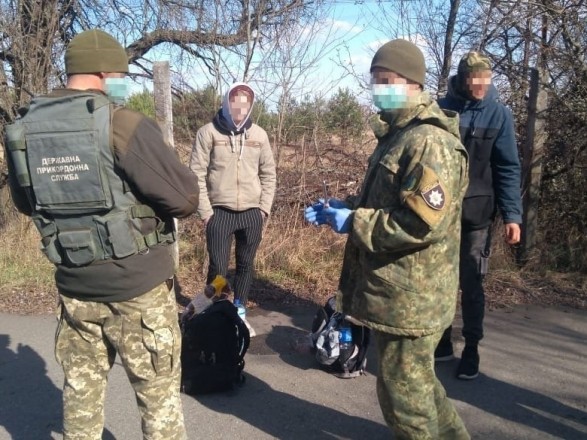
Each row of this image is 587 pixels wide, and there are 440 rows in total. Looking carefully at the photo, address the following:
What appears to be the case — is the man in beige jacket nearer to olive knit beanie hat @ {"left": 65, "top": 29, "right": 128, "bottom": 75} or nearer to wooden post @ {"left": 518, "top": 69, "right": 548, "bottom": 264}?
olive knit beanie hat @ {"left": 65, "top": 29, "right": 128, "bottom": 75}

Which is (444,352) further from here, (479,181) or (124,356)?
(124,356)

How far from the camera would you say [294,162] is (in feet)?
22.6

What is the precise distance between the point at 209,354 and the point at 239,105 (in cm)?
182

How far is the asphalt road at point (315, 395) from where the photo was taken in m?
3.10

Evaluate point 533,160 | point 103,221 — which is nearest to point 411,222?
point 103,221

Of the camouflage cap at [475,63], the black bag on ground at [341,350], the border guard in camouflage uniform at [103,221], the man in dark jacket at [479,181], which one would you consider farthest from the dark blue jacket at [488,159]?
the border guard in camouflage uniform at [103,221]

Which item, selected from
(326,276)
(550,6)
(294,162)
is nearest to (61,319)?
(326,276)

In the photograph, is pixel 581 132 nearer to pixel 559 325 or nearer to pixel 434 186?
pixel 559 325

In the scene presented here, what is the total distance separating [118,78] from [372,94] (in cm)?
106

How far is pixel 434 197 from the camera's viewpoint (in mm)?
2072

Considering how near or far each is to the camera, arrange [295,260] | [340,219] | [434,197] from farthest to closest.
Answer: [295,260] → [340,219] → [434,197]

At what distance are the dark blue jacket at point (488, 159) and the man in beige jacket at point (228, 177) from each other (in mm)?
1571

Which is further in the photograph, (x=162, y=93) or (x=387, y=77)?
(x=162, y=93)

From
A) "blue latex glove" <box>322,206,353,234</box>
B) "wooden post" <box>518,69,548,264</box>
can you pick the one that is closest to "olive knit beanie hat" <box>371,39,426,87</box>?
"blue latex glove" <box>322,206,353,234</box>
